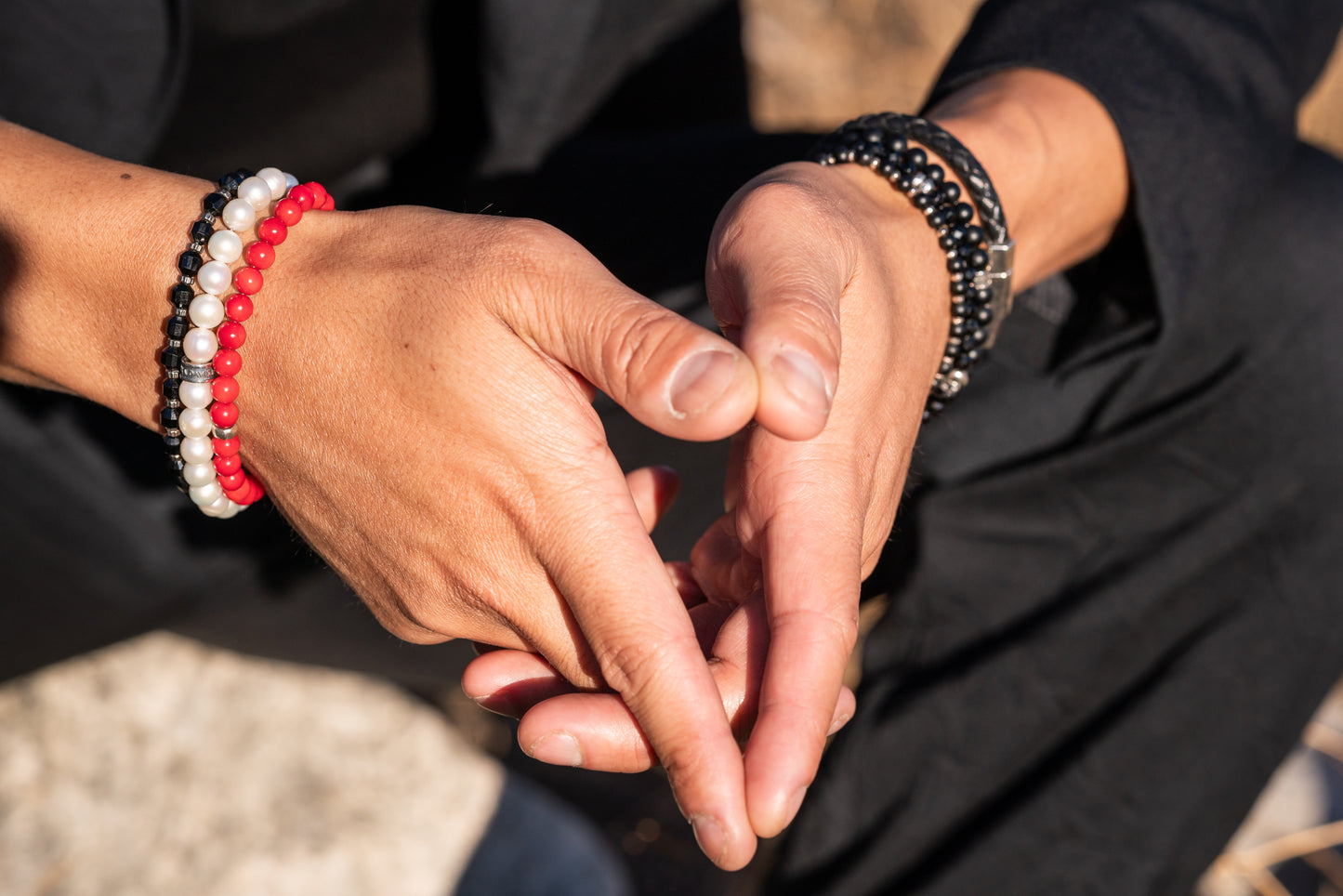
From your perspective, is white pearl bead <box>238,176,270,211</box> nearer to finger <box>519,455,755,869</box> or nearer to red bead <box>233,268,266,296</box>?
red bead <box>233,268,266,296</box>

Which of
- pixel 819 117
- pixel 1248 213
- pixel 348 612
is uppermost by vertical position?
pixel 1248 213

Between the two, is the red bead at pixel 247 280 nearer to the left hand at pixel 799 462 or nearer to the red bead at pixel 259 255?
the red bead at pixel 259 255

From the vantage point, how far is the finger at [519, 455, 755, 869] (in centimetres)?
69

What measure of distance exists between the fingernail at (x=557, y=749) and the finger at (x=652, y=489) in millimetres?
276

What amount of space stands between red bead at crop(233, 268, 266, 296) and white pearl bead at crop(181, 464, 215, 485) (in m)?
0.17

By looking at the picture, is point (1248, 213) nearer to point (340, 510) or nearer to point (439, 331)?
point (439, 331)

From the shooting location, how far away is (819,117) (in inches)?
107

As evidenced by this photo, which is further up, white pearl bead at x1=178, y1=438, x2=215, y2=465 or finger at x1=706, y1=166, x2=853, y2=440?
finger at x1=706, y1=166, x2=853, y2=440

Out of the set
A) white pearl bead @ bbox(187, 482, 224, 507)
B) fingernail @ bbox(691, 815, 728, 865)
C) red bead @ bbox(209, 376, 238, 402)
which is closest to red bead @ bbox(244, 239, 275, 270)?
red bead @ bbox(209, 376, 238, 402)

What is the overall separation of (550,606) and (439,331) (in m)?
0.25

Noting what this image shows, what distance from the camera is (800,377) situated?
0.68 metres

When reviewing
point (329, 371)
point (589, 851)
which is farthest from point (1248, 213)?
point (589, 851)

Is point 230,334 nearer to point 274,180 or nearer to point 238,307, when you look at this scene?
point 238,307

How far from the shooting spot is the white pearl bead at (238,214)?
79 cm
